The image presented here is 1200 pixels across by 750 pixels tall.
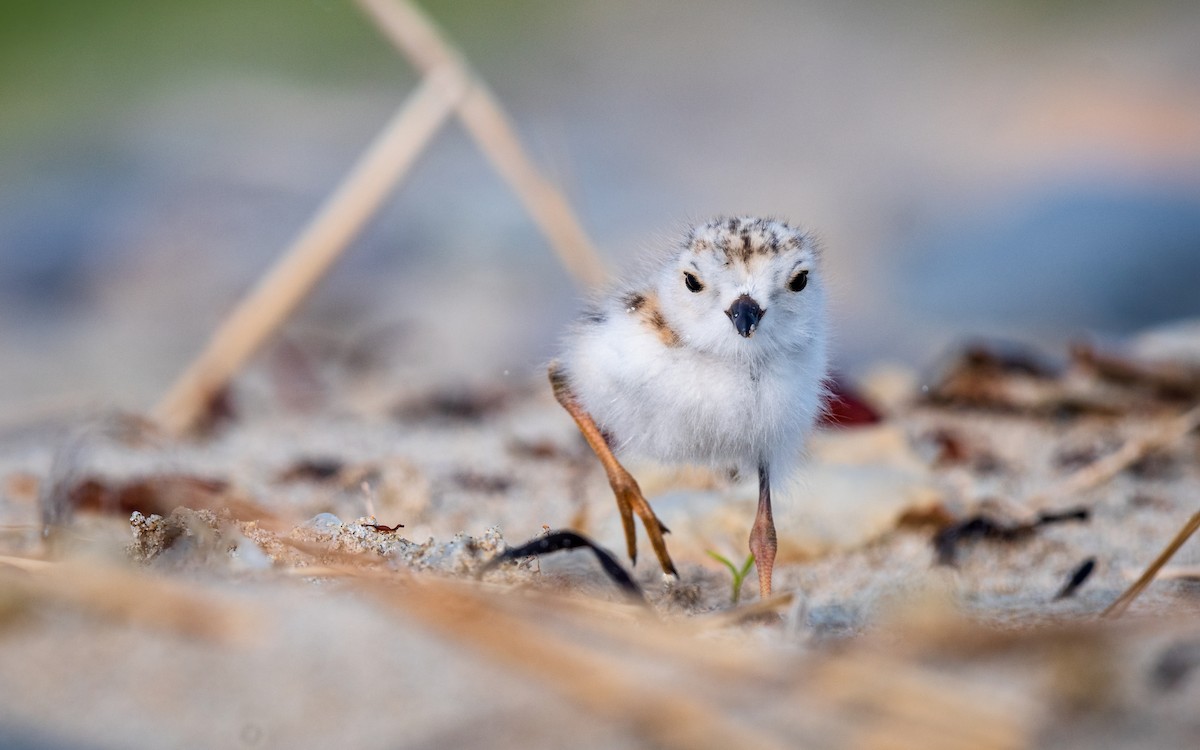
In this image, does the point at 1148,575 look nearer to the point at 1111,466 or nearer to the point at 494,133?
the point at 1111,466

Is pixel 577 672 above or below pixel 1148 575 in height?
below

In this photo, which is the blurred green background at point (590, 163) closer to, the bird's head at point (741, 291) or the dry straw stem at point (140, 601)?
the bird's head at point (741, 291)

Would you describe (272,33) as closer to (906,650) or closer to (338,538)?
(338,538)

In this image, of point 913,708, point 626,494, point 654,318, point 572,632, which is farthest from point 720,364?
point 913,708

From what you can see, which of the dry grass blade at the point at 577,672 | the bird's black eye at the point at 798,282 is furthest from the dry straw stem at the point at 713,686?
the bird's black eye at the point at 798,282

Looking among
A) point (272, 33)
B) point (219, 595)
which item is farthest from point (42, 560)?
point (272, 33)

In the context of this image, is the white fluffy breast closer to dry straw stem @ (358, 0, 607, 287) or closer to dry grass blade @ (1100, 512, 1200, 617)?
dry grass blade @ (1100, 512, 1200, 617)

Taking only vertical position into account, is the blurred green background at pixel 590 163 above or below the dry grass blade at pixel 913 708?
above
